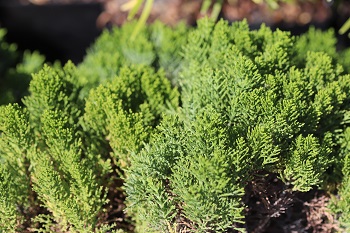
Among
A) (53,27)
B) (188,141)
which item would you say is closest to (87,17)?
(53,27)

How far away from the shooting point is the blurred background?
9.05 feet

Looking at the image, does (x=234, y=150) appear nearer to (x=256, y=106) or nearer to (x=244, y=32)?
(x=256, y=106)

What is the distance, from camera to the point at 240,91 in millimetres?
1063

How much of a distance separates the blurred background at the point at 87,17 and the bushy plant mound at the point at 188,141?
1.48 metres

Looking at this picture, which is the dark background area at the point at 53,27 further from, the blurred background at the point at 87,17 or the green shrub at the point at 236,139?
the green shrub at the point at 236,139

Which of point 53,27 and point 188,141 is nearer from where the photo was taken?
point 188,141

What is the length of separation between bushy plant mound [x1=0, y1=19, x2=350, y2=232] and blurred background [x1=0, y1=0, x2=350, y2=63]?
148cm

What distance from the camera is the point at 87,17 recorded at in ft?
9.77

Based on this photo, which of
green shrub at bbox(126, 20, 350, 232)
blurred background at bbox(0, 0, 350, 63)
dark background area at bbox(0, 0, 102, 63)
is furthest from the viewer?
dark background area at bbox(0, 0, 102, 63)

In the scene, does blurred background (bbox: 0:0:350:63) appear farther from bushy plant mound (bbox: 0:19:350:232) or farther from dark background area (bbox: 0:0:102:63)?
bushy plant mound (bbox: 0:19:350:232)

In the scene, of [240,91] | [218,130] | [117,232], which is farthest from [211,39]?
[117,232]

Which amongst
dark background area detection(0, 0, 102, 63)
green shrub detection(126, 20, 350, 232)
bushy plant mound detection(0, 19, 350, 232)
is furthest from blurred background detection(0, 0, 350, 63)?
green shrub detection(126, 20, 350, 232)

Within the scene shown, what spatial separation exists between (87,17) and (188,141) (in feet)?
7.04

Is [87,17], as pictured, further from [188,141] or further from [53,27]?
[188,141]
